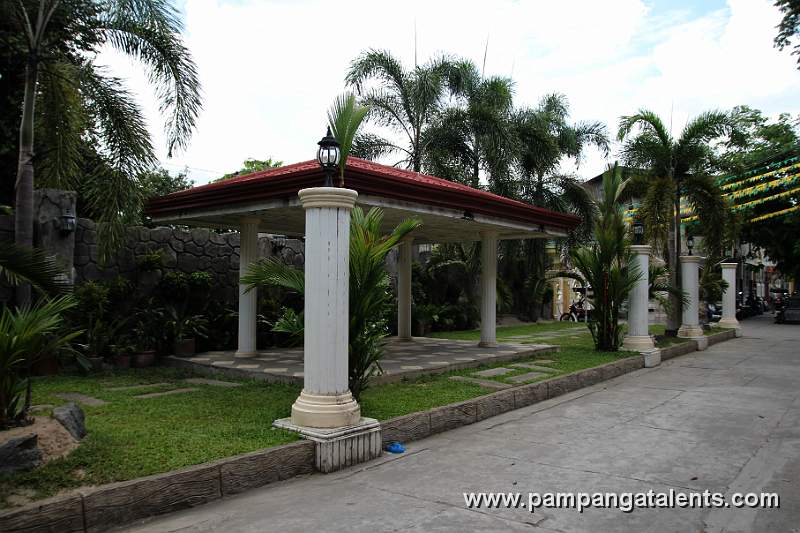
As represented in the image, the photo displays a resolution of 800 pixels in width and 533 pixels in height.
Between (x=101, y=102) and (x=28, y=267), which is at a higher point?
(x=101, y=102)

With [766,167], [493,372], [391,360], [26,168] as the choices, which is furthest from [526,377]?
[766,167]

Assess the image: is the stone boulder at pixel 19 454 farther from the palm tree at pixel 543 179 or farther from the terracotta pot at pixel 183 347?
the palm tree at pixel 543 179

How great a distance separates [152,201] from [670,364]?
10.6 metres

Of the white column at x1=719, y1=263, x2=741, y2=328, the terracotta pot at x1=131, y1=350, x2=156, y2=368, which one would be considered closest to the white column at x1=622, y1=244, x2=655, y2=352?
the white column at x1=719, y1=263, x2=741, y2=328

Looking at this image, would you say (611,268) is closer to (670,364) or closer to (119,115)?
(670,364)

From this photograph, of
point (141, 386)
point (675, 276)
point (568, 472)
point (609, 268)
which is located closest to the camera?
point (568, 472)

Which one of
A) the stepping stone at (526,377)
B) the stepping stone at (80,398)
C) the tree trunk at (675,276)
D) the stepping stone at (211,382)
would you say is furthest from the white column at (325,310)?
the tree trunk at (675,276)

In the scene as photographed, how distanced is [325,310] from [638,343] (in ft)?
30.5

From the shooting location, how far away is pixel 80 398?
6961 millimetres

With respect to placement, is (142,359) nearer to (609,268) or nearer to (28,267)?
(28,267)

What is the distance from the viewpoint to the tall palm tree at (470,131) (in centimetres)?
1739

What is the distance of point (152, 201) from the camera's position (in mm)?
9773

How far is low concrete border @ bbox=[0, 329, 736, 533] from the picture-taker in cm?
356

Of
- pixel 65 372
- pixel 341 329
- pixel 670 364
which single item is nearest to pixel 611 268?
pixel 670 364
